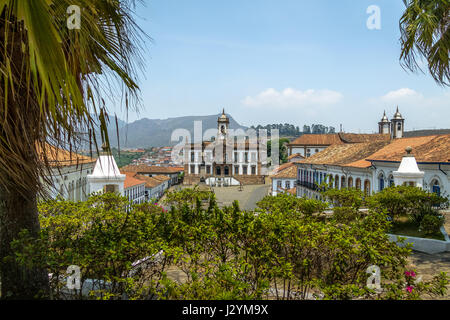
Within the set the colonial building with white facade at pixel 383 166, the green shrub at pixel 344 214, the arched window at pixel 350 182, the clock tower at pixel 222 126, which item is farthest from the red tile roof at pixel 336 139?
the green shrub at pixel 344 214

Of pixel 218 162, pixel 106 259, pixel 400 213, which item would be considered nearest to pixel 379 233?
pixel 106 259

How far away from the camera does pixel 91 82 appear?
110 inches

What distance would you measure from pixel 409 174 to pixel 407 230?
4.96 metres

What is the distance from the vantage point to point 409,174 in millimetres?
12742

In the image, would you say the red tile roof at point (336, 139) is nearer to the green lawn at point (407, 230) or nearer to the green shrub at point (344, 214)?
the green lawn at point (407, 230)

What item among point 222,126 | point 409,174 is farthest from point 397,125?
point 409,174

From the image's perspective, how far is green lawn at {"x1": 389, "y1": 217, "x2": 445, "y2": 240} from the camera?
788cm

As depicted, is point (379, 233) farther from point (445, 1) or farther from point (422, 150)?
point (422, 150)

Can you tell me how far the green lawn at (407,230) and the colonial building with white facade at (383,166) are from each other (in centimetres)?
178

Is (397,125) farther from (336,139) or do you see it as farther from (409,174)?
(409,174)

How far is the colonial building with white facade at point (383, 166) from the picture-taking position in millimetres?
13785

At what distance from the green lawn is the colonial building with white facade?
1779 millimetres

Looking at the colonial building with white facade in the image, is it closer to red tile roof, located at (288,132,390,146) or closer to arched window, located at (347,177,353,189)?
arched window, located at (347,177,353,189)

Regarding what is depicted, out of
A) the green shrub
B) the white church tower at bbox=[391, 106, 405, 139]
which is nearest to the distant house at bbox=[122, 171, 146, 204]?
the green shrub
